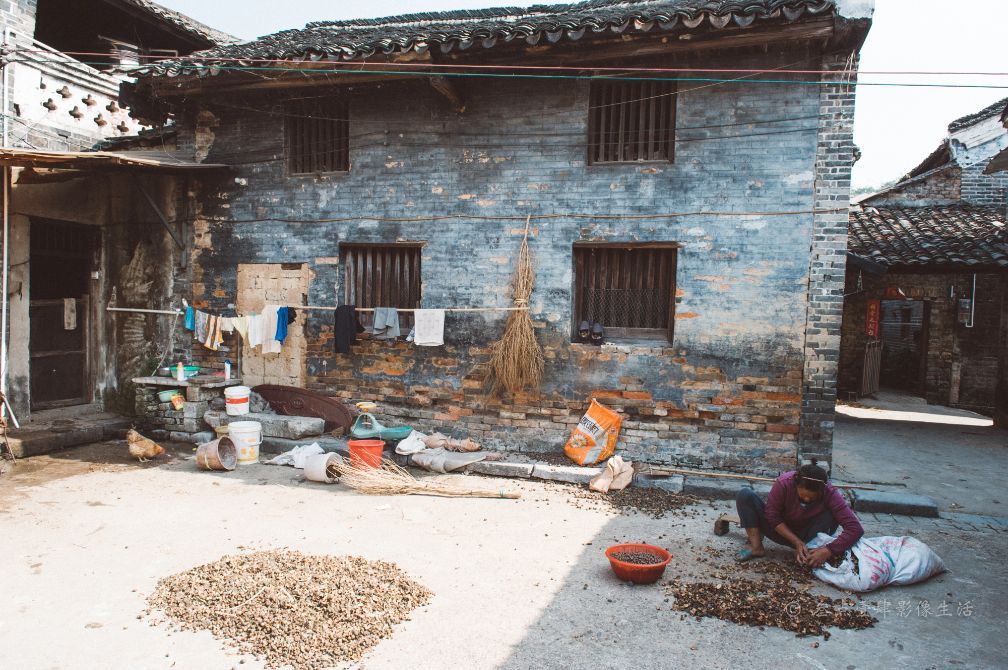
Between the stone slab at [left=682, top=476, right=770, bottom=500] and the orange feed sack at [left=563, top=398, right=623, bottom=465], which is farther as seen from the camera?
the orange feed sack at [left=563, top=398, right=623, bottom=465]

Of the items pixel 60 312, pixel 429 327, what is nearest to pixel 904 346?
pixel 429 327

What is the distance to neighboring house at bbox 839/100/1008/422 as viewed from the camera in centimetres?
1257

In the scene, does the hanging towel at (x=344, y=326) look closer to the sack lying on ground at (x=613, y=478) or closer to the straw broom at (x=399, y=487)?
the straw broom at (x=399, y=487)

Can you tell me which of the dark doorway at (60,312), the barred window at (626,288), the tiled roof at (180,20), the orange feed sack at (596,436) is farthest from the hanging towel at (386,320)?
the tiled roof at (180,20)

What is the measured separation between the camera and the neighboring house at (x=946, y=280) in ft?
41.2

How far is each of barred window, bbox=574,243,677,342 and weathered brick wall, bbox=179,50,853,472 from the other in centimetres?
21

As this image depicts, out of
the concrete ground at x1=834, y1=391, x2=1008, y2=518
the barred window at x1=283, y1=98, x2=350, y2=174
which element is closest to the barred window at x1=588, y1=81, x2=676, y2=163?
the barred window at x1=283, y1=98, x2=350, y2=174

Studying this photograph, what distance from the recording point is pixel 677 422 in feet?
24.4

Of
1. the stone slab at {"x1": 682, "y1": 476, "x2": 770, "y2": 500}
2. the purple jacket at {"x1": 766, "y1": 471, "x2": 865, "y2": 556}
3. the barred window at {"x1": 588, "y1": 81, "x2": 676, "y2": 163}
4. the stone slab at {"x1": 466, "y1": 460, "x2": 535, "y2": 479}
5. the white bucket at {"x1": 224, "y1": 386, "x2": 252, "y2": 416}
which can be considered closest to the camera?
the purple jacket at {"x1": 766, "y1": 471, "x2": 865, "y2": 556}

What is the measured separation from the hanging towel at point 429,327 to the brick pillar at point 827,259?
438 centimetres

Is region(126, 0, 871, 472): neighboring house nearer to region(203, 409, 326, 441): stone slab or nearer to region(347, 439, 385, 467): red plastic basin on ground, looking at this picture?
region(203, 409, 326, 441): stone slab

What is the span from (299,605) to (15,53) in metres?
8.70

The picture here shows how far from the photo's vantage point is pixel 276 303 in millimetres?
8914

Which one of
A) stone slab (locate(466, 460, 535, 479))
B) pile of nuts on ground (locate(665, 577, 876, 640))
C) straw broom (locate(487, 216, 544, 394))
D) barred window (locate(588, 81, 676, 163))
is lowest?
pile of nuts on ground (locate(665, 577, 876, 640))
